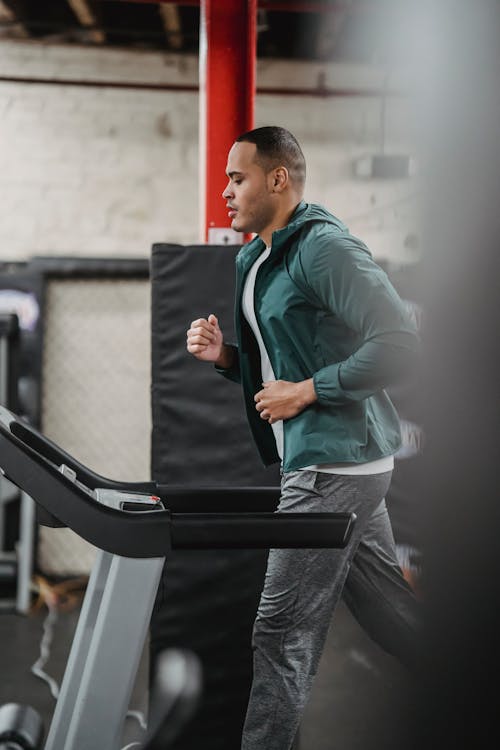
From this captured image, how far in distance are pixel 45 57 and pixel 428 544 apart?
419cm

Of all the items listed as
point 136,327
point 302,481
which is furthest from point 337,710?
point 136,327

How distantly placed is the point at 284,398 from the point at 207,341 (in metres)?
0.32

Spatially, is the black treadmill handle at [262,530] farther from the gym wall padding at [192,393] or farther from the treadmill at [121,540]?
the gym wall padding at [192,393]

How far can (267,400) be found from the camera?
66.2 inches

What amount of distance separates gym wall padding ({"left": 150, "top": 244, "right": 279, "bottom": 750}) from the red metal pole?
216 millimetres

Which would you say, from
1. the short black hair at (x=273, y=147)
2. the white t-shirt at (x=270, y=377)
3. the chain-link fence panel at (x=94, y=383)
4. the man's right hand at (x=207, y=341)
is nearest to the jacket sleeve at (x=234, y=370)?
the man's right hand at (x=207, y=341)

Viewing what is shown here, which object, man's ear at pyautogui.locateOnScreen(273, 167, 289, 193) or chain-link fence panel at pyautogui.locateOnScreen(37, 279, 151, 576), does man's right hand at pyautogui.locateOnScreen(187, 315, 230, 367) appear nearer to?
man's ear at pyautogui.locateOnScreen(273, 167, 289, 193)

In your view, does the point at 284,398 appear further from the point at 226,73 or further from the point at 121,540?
the point at 226,73

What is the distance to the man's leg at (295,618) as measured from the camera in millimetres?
1671

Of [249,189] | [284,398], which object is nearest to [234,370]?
[284,398]

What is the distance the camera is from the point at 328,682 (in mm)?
3061

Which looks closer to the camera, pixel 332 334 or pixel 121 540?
pixel 121 540

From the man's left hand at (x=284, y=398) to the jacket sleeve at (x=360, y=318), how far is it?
28 mm

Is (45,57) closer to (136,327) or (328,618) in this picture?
(136,327)
